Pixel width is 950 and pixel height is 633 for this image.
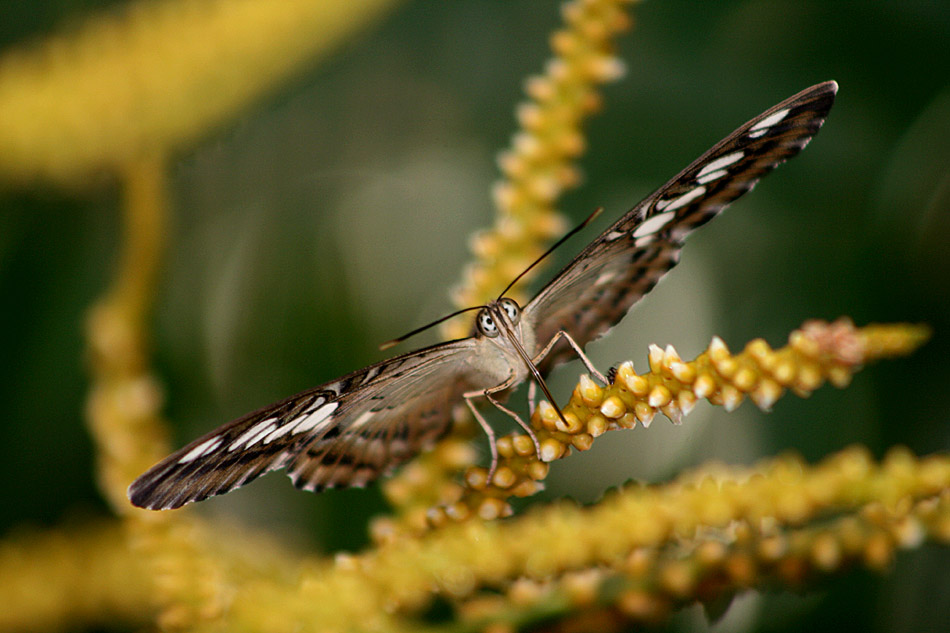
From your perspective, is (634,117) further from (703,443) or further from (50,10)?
(50,10)

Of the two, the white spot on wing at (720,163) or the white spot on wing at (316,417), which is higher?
the white spot on wing at (316,417)

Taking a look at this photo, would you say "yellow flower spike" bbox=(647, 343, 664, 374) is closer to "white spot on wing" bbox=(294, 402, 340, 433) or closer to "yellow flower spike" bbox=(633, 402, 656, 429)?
"yellow flower spike" bbox=(633, 402, 656, 429)

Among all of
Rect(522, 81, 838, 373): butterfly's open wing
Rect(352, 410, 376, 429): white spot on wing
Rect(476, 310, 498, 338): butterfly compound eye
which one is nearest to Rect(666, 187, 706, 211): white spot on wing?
Rect(522, 81, 838, 373): butterfly's open wing

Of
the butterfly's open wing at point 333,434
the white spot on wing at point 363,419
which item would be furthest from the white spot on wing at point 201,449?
the white spot on wing at point 363,419

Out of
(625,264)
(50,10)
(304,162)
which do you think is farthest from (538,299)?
(50,10)

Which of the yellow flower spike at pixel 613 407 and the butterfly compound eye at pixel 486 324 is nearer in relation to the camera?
the yellow flower spike at pixel 613 407

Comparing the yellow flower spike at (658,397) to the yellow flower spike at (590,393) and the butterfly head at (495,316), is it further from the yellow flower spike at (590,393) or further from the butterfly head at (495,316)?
the butterfly head at (495,316)
